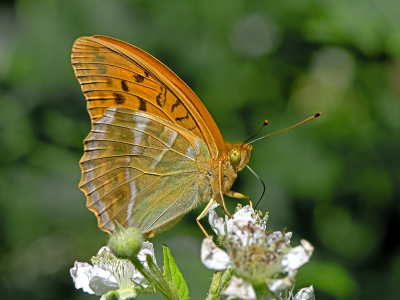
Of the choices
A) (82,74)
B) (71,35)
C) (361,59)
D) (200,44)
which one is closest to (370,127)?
(361,59)

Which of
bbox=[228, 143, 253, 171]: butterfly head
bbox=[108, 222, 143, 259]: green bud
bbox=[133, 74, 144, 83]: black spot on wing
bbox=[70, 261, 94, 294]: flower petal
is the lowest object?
bbox=[70, 261, 94, 294]: flower petal

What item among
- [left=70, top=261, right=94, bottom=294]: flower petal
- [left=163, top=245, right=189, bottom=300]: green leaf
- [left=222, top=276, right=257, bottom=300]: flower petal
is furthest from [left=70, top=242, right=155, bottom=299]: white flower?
[left=222, top=276, right=257, bottom=300]: flower petal

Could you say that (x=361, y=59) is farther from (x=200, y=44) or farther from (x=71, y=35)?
(x=71, y=35)

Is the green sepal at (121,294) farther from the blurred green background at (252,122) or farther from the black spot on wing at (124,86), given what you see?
the blurred green background at (252,122)

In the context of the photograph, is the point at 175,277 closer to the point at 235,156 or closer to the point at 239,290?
the point at 239,290

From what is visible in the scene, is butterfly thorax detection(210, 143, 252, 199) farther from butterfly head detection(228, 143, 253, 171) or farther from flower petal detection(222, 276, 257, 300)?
flower petal detection(222, 276, 257, 300)

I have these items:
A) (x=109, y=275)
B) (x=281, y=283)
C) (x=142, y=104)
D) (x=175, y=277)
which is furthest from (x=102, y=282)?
(x=142, y=104)

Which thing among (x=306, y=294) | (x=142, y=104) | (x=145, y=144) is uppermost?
(x=142, y=104)
